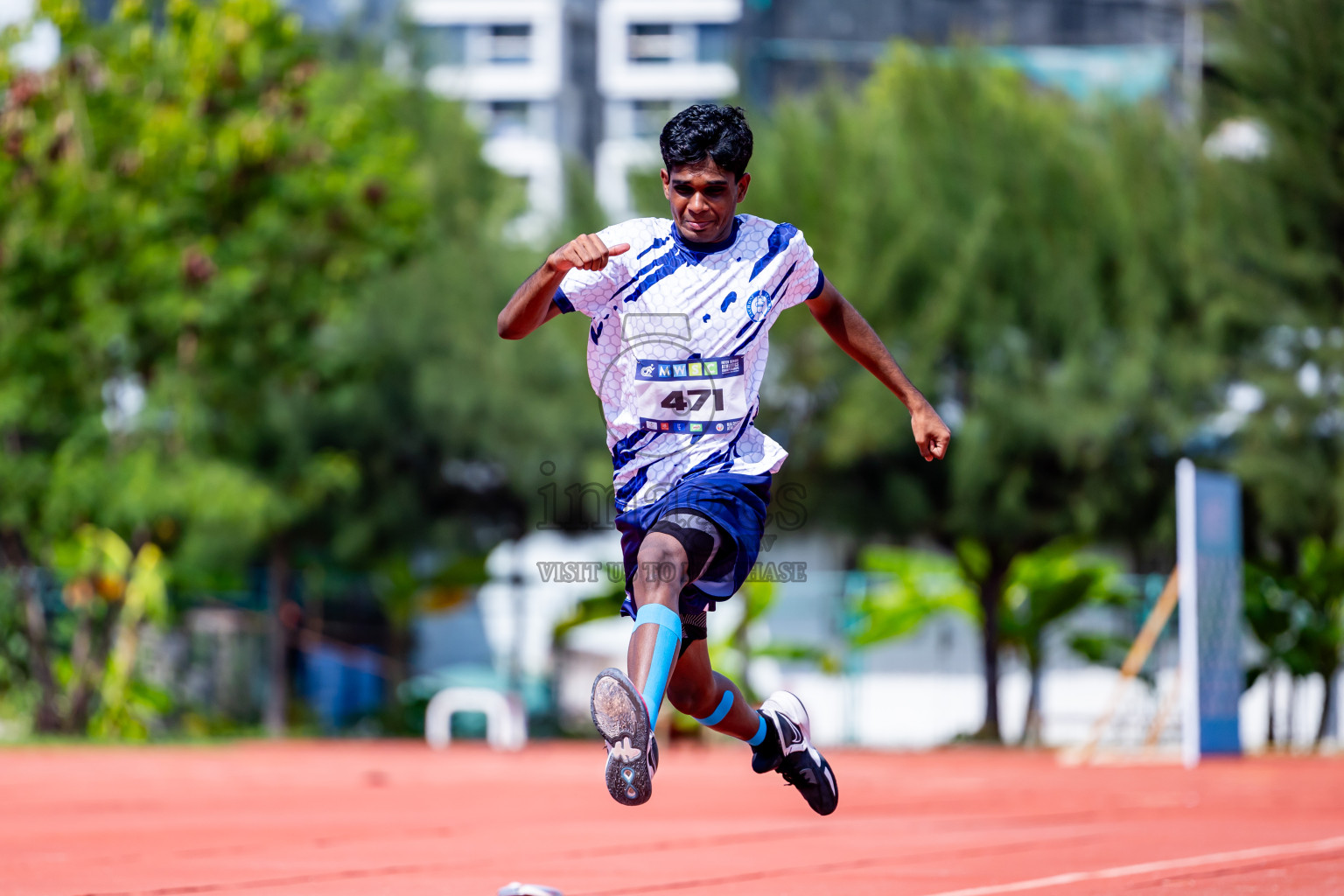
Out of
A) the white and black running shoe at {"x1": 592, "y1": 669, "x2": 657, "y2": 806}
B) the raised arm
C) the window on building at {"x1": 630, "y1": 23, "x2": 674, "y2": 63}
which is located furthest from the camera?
the window on building at {"x1": 630, "y1": 23, "x2": 674, "y2": 63}

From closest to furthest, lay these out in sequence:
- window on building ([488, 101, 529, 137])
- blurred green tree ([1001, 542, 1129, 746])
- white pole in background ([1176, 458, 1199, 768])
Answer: white pole in background ([1176, 458, 1199, 768]) < blurred green tree ([1001, 542, 1129, 746]) < window on building ([488, 101, 529, 137])

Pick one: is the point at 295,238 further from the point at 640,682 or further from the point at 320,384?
the point at 640,682

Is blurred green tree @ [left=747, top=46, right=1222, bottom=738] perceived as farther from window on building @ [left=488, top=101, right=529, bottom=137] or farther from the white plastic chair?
window on building @ [left=488, top=101, right=529, bottom=137]

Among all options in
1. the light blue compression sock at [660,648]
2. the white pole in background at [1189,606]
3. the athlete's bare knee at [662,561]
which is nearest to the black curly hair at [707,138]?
the athlete's bare knee at [662,561]

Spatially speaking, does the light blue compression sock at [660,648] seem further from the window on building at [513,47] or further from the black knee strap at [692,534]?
the window on building at [513,47]

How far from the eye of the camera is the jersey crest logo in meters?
4.56

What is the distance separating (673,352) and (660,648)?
0.76 meters

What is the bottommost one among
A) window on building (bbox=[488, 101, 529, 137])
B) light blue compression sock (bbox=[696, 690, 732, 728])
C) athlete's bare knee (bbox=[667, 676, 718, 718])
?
light blue compression sock (bbox=[696, 690, 732, 728])

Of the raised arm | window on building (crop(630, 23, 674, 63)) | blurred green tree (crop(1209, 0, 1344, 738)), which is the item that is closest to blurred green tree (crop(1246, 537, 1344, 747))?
blurred green tree (crop(1209, 0, 1344, 738))

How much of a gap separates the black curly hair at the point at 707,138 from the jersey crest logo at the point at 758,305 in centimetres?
33

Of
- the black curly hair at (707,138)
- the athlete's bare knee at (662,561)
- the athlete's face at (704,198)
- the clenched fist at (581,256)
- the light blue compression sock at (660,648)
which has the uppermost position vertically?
the black curly hair at (707,138)

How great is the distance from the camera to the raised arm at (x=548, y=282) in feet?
13.9

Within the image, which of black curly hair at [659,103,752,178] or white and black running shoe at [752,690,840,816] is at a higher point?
black curly hair at [659,103,752,178]

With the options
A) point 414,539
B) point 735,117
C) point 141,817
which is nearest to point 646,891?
point 735,117
